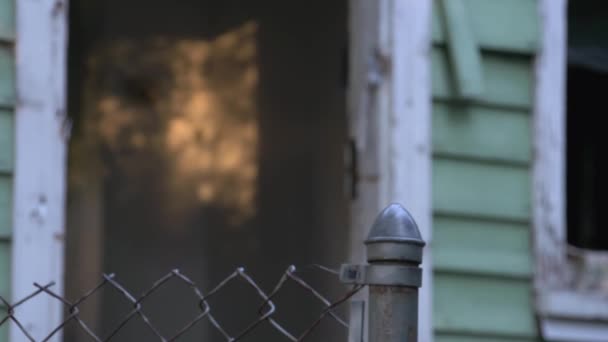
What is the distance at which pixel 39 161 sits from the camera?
2.32 m

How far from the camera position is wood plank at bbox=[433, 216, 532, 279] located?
104 inches

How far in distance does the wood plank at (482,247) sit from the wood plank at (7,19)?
1.17 meters

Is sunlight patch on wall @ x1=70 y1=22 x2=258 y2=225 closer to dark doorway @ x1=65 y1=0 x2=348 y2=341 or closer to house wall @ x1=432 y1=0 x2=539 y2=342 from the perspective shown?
dark doorway @ x1=65 y1=0 x2=348 y2=341

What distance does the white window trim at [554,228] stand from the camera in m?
2.69

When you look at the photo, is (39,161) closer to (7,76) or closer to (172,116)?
(7,76)

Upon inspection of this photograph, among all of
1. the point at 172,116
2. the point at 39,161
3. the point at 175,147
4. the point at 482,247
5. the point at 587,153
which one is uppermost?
the point at 172,116

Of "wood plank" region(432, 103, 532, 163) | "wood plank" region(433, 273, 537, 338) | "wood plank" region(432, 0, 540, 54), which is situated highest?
"wood plank" region(432, 0, 540, 54)

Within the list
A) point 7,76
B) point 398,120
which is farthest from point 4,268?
point 398,120

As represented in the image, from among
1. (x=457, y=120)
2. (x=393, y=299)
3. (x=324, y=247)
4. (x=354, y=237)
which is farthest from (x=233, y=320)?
(x=393, y=299)

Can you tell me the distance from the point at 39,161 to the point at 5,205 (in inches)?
5.0

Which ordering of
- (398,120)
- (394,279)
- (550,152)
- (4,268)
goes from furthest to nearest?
(550,152) < (398,120) < (4,268) < (394,279)

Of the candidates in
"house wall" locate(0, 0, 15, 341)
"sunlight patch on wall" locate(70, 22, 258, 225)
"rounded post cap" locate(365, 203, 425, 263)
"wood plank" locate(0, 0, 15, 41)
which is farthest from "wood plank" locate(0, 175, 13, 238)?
"sunlight patch on wall" locate(70, 22, 258, 225)

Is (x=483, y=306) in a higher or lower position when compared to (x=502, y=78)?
lower

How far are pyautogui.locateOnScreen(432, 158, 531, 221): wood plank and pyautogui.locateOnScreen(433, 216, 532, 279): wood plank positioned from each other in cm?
3
